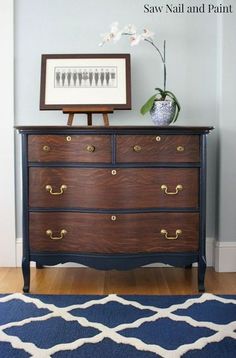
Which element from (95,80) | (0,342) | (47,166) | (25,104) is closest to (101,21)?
(95,80)

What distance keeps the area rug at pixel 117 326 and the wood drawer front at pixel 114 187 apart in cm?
49

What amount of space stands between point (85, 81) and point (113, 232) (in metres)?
1.00

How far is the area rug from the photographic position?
1.46 m

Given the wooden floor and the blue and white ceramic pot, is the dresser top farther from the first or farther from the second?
the wooden floor

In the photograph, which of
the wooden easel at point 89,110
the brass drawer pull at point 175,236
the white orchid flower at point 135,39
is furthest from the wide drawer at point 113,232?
the white orchid flower at point 135,39

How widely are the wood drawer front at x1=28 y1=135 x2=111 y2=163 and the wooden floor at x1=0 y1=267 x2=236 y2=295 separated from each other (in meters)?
0.74

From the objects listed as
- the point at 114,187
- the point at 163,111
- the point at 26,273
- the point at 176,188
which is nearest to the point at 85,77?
the point at 163,111

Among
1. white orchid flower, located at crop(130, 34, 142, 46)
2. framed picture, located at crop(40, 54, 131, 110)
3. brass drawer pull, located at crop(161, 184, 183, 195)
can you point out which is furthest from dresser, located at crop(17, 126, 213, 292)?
white orchid flower, located at crop(130, 34, 142, 46)

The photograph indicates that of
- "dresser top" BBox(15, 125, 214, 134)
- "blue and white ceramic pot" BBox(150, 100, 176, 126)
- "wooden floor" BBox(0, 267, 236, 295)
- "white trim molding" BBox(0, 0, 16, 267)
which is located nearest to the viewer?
"dresser top" BBox(15, 125, 214, 134)

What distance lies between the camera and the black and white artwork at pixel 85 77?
2426 mm

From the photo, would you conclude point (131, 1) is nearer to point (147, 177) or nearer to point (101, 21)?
point (101, 21)

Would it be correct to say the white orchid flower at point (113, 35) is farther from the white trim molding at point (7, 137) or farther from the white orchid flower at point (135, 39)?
the white trim molding at point (7, 137)

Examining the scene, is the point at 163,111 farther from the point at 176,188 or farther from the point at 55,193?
the point at 55,193

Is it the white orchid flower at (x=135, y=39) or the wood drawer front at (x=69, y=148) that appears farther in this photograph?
the white orchid flower at (x=135, y=39)
